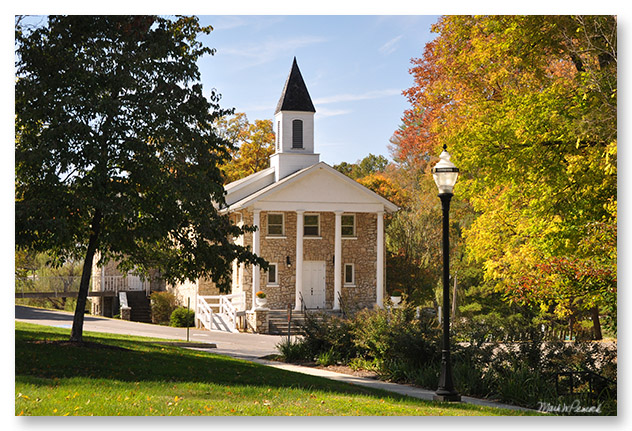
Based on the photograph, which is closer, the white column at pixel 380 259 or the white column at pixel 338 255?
the white column at pixel 338 255

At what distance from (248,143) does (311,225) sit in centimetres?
738

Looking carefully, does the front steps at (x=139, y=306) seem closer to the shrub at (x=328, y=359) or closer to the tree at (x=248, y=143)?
the tree at (x=248, y=143)

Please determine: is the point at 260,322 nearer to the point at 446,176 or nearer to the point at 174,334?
the point at 174,334

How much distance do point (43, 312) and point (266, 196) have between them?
28.1 feet

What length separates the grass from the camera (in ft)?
26.6

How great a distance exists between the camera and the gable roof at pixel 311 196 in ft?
80.9

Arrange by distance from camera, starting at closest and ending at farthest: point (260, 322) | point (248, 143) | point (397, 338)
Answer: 1. point (397, 338)
2. point (260, 322)
3. point (248, 143)

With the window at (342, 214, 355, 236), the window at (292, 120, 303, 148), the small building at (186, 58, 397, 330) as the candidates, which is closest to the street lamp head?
the small building at (186, 58, 397, 330)

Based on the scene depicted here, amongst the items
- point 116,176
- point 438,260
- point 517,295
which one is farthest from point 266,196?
point 116,176

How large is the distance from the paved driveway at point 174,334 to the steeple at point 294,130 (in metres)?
6.96

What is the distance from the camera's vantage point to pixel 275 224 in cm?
2606

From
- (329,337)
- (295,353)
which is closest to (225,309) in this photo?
(295,353)

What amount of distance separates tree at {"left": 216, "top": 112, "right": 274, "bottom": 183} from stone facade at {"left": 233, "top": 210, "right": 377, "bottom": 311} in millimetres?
6660

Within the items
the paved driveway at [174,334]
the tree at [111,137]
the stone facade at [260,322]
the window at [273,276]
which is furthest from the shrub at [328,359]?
the window at [273,276]
